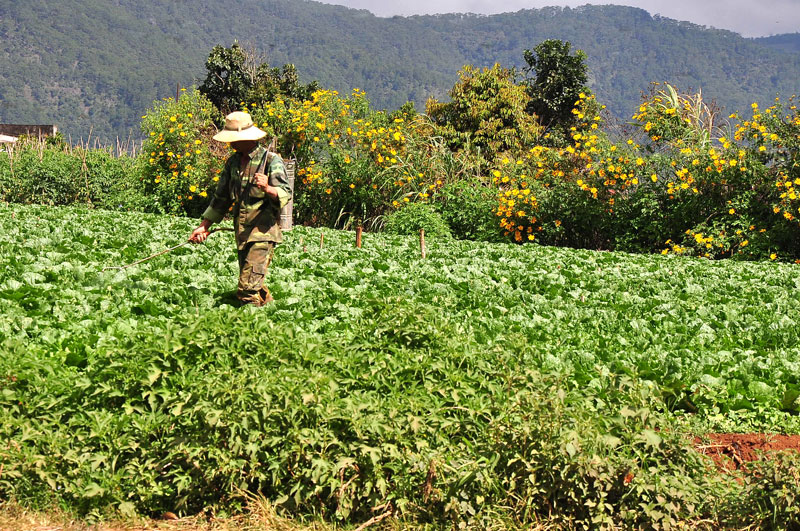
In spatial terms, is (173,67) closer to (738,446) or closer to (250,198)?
(250,198)

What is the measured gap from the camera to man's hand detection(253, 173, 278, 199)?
17.9 ft

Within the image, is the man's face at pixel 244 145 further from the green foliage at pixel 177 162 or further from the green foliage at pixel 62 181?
the green foliage at pixel 62 181

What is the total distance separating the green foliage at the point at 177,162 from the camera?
17.0 metres

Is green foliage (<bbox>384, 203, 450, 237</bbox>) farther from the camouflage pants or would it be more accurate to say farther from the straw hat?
the straw hat

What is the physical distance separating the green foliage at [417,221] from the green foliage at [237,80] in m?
16.3

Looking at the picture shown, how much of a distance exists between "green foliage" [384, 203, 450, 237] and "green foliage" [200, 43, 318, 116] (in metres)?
16.3

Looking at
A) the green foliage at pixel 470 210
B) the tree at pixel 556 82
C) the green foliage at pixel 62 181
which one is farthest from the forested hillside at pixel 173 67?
the green foliage at pixel 470 210

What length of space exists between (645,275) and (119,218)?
32.0ft

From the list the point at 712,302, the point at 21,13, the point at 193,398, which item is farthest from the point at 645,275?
the point at 21,13

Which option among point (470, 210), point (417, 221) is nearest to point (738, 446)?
point (417, 221)

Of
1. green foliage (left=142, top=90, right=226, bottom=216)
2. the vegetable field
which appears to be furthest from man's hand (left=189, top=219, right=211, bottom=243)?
green foliage (left=142, top=90, right=226, bottom=216)

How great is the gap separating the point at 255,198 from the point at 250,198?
0.04 metres

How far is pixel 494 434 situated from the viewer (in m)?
3.05

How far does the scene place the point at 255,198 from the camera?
5.66m
